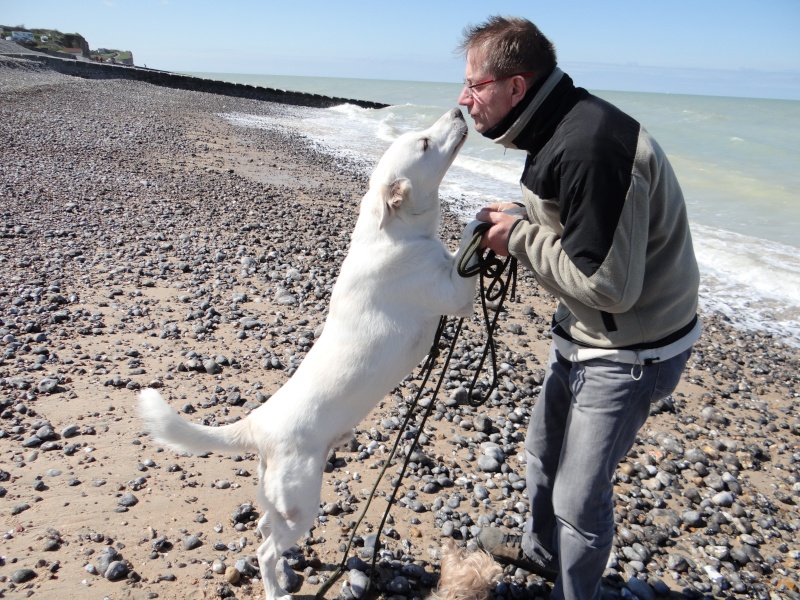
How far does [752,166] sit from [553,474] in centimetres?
2064

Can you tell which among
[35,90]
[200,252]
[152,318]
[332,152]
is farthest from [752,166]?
[35,90]

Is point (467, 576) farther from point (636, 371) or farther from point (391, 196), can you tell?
point (391, 196)

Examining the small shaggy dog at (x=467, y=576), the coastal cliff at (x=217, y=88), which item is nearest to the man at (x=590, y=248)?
the small shaggy dog at (x=467, y=576)

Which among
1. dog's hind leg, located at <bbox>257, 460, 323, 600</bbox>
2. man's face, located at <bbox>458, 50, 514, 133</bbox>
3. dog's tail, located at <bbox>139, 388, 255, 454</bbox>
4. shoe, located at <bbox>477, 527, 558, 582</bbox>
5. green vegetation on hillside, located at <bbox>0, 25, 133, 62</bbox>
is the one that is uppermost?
green vegetation on hillside, located at <bbox>0, 25, 133, 62</bbox>

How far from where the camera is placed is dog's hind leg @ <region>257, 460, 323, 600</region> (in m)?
2.66

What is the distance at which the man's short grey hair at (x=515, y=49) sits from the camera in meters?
2.20

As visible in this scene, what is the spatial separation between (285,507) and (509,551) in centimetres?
137

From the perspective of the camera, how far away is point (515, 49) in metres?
2.20

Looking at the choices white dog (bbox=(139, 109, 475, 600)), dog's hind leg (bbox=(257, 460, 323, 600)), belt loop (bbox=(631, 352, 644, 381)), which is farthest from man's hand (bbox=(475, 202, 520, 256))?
dog's hind leg (bbox=(257, 460, 323, 600))

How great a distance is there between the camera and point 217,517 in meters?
3.38

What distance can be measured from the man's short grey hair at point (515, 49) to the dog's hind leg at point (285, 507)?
6.64ft

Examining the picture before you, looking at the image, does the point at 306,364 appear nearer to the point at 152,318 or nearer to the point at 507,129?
the point at 507,129

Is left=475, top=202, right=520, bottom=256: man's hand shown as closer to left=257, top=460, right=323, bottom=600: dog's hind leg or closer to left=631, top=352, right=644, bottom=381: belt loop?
left=631, top=352, right=644, bottom=381: belt loop

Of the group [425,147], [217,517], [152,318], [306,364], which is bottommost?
[217,517]
